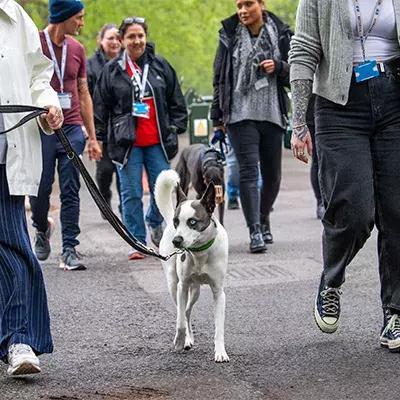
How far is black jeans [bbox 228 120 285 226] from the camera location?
9.01m

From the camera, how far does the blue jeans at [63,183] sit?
27.0ft

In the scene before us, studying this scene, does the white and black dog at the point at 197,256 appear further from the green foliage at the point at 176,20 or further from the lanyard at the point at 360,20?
the green foliage at the point at 176,20

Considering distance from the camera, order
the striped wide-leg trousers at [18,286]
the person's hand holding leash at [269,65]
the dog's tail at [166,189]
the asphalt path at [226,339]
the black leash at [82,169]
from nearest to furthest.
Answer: the asphalt path at [226,339] → the black leash at [82,169] → the striped wide-leg trousers at [18,286] → the dog's tail at [166,189] → the person's hand holding leash at [269,65]

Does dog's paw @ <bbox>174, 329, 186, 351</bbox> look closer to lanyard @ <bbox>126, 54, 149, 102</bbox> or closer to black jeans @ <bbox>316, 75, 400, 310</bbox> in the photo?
black jeans @ <bbox>316, 75, 400, 310</bbox>

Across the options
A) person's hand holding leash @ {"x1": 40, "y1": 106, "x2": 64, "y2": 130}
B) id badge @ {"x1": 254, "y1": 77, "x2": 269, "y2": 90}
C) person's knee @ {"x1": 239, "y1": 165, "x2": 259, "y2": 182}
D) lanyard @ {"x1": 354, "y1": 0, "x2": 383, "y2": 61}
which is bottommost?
person's knee @ {"x1": 239, "y1": 165, "x2": 259, "y2": 182}

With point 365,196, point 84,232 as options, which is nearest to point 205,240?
point 365,196

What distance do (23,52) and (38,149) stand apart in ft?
1.62

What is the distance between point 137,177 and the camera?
30.0 feet

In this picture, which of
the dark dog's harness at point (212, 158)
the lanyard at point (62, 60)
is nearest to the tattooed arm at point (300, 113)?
the lanyard at point (62, 60)

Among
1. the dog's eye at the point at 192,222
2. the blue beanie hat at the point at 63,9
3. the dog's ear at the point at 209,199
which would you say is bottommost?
the dog's eye at the point at 192,222

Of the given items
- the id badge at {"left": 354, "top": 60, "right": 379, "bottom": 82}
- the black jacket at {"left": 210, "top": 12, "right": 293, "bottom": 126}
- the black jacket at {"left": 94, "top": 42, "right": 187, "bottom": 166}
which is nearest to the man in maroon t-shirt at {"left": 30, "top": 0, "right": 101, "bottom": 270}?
the black jacket at {"left": 94, "top": 42, "right": 187, "bottom": 166}

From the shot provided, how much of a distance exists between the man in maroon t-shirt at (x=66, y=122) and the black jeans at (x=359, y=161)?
338 centimetres

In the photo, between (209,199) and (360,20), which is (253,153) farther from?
(360,20)

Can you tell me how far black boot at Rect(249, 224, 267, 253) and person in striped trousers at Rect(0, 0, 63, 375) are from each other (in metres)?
4.10
